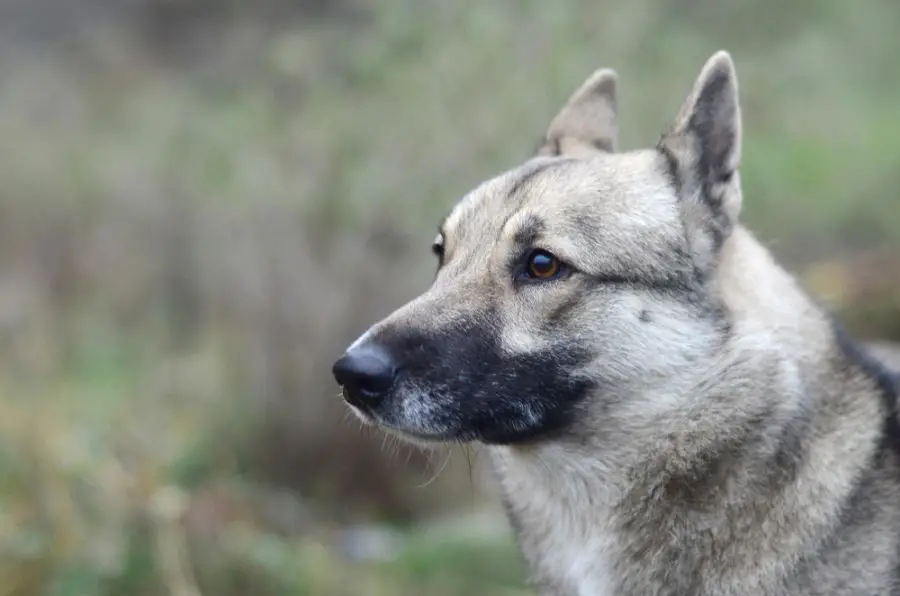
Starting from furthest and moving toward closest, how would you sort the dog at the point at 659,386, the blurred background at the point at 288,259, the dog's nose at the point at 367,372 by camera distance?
the blurred background at the point at 288,259 < the dog at the point at 659,386 < the dog's nose at the point at 367,372

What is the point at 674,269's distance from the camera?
3.46 meters

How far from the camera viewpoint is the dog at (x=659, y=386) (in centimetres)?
330

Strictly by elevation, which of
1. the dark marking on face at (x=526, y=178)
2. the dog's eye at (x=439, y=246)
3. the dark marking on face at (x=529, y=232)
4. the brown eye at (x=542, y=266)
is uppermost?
the dark marking on face at (x=526, y=178)

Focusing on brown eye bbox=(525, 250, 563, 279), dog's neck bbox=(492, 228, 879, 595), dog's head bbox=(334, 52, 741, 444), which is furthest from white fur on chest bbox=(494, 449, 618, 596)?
brown eye bbox=(525, 250, 563, 279)

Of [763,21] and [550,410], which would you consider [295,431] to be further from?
[763,21]

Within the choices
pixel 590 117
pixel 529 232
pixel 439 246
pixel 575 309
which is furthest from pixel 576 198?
pixel 590 117

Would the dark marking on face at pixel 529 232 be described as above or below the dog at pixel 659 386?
above

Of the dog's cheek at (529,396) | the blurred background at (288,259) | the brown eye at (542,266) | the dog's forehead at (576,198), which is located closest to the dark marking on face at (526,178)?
the dog's forehead at (576,198)

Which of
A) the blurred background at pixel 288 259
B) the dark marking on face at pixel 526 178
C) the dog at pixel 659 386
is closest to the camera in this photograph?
the dog at pixel 659 386

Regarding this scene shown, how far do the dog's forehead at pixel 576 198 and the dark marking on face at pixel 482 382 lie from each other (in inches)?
15.2

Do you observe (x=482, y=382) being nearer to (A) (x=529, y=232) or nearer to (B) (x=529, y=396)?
(B) (x=529, y=396)

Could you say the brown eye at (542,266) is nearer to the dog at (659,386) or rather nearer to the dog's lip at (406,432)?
the dog at (659,386)

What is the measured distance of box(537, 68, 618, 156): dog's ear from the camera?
428 cm

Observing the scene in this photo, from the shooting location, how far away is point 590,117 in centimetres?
432
